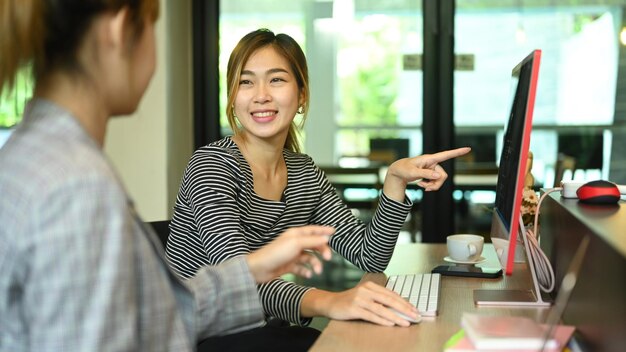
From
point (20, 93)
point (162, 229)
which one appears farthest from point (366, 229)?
point (20, 93)

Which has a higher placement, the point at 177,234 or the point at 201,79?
the point at 201,79

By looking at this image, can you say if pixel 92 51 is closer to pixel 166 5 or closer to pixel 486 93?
pixel 166 5

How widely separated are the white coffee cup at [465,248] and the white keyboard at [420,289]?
0.24 metres

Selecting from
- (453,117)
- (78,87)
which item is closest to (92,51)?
(78,87)

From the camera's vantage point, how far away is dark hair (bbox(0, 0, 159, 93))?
938mm

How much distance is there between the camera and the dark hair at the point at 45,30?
938 millimetres

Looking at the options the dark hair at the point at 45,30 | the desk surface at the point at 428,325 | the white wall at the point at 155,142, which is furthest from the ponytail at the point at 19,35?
the white wall at the point at 155,142

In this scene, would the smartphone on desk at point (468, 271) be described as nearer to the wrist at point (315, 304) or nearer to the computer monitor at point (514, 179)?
the computer monitor at point (514, 179)

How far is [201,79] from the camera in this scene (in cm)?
420

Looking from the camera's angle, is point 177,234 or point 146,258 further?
point 177,234

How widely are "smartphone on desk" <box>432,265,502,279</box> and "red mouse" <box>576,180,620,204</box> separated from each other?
1.28ft

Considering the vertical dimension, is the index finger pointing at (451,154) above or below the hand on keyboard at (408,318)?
above

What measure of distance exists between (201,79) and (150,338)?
10.8 ft

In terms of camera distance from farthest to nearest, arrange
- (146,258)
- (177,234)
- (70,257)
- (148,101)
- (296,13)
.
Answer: (296,13)
(148,101)
(177,234)
(146,258)
(70,257)
